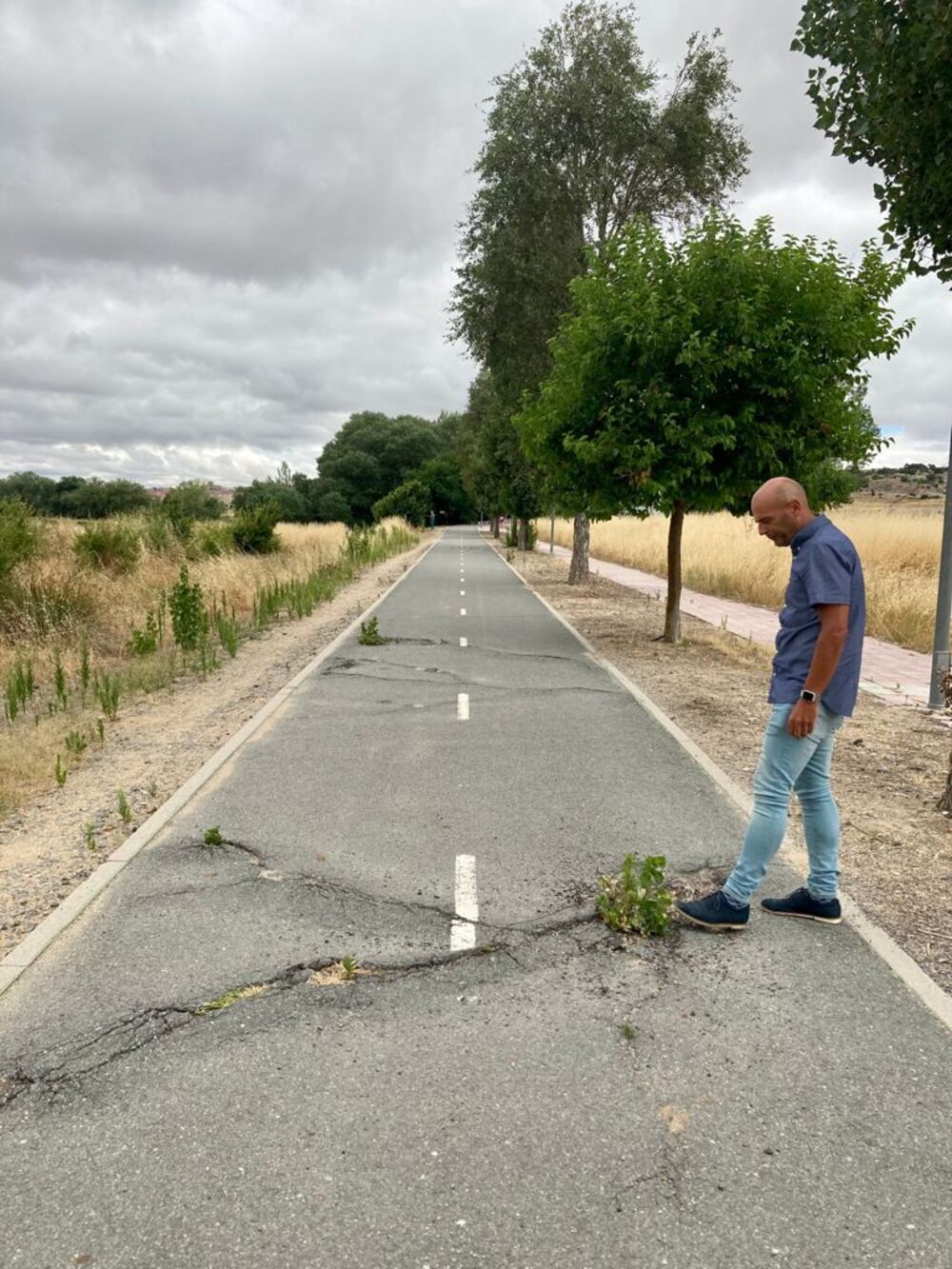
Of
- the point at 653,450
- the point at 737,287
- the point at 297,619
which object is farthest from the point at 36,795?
the point at 297,619

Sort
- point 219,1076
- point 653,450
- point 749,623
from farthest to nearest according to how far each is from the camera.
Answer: point 749,623
point 653,450
point 219,1076

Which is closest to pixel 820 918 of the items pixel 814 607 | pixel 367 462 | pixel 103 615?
pixel 814 607

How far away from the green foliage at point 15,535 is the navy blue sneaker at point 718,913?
40.0ft

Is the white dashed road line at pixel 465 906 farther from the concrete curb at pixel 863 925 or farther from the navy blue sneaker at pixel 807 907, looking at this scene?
the concrete curb at pixel 863 925

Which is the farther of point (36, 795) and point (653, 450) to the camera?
point (653, 450)

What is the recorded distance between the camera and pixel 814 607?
3916 mm

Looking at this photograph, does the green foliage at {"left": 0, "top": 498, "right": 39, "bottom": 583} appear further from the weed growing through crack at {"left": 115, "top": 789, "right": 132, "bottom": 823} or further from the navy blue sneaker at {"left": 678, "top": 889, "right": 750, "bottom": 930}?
the navy blue sneaker at {"left": 678, "top": 889, "right": 750, "bottom": 930}

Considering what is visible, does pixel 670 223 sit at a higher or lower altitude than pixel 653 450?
higher

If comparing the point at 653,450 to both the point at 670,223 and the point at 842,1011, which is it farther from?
the point at 670,223

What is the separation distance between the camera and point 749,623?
A: 58.5 ft

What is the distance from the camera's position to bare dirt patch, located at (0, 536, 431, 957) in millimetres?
4938

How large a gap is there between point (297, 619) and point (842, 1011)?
15.2 meters

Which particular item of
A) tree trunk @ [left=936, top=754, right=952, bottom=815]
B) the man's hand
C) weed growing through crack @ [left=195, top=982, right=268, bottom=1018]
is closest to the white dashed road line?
weed growing through crack @ [left=195, top=982, right=268, bottom=1018]

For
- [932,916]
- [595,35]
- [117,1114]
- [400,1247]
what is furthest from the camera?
[595,35]
